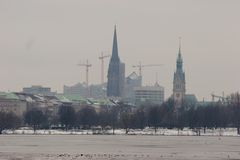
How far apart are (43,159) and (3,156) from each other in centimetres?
587

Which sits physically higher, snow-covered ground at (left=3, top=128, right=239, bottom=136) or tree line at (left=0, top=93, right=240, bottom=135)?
tree line at (left=0, top=93, right=240, bottom=135)

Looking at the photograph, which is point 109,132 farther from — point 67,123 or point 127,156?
point 127,156

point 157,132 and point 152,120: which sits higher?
point 152,120

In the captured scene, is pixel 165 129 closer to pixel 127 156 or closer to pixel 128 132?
pixel 128 132

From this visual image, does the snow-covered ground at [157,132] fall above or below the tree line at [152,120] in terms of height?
below

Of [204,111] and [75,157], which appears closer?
[75,157]

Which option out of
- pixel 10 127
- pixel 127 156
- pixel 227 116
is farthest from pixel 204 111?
pixel 127 156

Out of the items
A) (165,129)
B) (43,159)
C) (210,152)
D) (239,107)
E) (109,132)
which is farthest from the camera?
(239,107)

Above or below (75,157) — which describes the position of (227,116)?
above

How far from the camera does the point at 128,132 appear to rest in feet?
569

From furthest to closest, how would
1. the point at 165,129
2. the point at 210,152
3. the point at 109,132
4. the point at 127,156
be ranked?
the point at 165,129 → the point at 109,132 → the point at 210,152 → the point at 127,156

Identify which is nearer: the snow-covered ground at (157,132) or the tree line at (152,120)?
the snow-covered ground at (157,132)

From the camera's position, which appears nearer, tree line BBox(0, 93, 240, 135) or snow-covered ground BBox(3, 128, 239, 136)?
snow-covered ground BBox(3, 128, 239, 136)

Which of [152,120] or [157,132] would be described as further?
[152,120]
